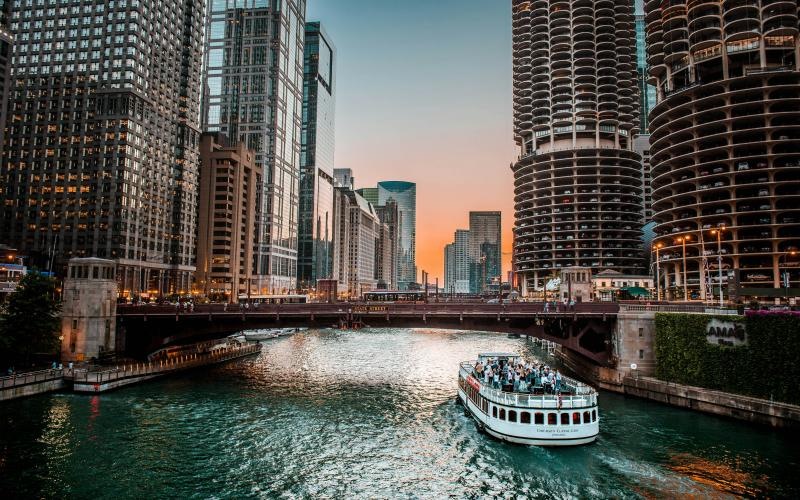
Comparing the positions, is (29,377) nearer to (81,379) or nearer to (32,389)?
(32,389)

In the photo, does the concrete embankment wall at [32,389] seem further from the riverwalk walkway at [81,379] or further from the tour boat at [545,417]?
the tour boat at [545,417]

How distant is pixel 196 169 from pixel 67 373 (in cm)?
12948

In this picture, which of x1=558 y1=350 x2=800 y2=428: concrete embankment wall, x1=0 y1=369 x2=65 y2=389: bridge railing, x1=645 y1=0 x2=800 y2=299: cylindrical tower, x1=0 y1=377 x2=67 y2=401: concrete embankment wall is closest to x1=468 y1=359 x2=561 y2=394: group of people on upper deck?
x1=558 y1=350 x2=800 y2=428: concrete embankment wall

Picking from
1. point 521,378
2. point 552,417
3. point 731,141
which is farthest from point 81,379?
point 731,141

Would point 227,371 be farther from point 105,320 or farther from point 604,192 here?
point 604,192

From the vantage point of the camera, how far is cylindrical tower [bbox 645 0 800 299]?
102m

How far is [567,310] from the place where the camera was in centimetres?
5872

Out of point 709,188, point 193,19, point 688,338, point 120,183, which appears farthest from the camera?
point 193,19

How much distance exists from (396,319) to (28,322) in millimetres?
42217

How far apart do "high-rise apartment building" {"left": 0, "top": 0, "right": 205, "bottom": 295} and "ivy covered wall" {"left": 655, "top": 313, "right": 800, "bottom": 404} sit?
13235 cm

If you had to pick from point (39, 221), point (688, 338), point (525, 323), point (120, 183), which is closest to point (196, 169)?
point (120, 183)

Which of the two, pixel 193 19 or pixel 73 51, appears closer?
pixel 73 51

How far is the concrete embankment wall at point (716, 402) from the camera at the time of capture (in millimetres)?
41625

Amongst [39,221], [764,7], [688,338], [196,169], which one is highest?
[764,7]
